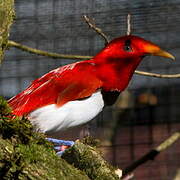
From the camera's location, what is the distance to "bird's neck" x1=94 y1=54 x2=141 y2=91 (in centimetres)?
164

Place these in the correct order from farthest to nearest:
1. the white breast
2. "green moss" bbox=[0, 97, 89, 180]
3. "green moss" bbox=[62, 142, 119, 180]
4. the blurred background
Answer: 1. the blurred background
2. the white breast
3. "green moss" bbox=[62, 142, 119, 180]
4. "green moss" bbox=[0, 97, 89, 180]

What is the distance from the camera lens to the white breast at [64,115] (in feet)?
5.05

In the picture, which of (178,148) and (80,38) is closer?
(80,38)

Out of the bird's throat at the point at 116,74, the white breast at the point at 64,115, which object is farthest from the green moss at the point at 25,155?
the bird's throat at the point at 116,74

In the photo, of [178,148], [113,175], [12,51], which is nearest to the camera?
[113,175]

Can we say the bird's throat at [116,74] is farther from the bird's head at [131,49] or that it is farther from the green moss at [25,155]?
the green moss at [25,155]

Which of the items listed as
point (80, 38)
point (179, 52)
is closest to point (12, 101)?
point (80, 38)

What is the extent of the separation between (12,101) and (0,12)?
1.24ft

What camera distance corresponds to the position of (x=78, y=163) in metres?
1.23

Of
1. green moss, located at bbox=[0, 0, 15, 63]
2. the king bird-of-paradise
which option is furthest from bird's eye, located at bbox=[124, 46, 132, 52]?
green moss, located at bbox=[0, 0, 15, 63]

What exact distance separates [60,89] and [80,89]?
51 mm

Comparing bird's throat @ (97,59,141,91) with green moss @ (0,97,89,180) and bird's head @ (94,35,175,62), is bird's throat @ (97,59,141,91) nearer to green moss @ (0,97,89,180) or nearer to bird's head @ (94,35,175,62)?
bird's head @ (94,35,175,62)

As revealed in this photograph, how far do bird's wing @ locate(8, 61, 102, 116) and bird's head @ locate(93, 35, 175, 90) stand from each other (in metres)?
0.04

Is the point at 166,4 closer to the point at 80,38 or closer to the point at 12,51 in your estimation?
→ the point at 80,38
